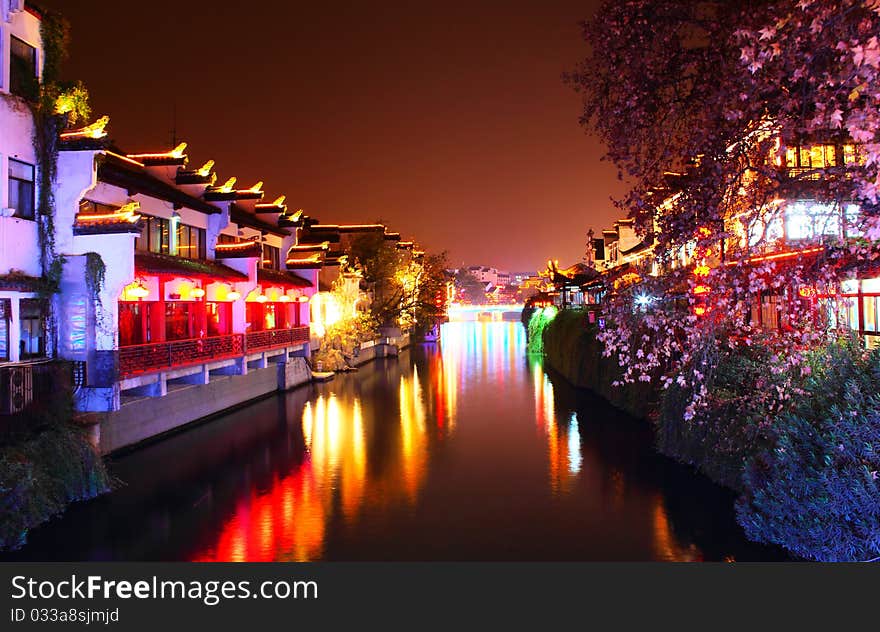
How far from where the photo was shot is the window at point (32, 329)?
16172mm

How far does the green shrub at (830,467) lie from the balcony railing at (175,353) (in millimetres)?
14768

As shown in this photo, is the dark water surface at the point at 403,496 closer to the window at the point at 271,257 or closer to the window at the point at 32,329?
the window at the point at 32,329

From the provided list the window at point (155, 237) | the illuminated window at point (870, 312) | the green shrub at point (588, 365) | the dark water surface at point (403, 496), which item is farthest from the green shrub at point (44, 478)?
the illuminated window at point (870, 312)

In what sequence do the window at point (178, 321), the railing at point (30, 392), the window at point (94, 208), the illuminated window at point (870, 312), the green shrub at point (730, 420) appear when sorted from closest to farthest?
1. the green shrub at point (730, 420)
2. the railing at point (30, 392)
3. the window at point (94, 208)
4. the illuminated window at point (870, 312)
5. the window at point (178, 321)

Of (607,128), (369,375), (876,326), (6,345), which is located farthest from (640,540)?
(369,375)

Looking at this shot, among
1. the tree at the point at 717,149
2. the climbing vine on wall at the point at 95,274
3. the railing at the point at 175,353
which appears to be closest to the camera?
the tree at the point at 717,149

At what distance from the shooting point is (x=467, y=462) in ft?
61.9

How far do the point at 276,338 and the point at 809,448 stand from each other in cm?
2419

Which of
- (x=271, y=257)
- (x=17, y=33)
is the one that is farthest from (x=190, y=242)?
(x=17, y=33)

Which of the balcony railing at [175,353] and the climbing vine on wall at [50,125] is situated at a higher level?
the climbing vine on wall at [50,125]

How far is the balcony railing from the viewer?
1852 centimetres

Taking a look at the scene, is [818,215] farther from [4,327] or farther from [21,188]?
[21,188]

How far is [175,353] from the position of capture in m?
21.2

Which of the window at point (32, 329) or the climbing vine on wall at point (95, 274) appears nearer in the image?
the window at point (32, 329)
